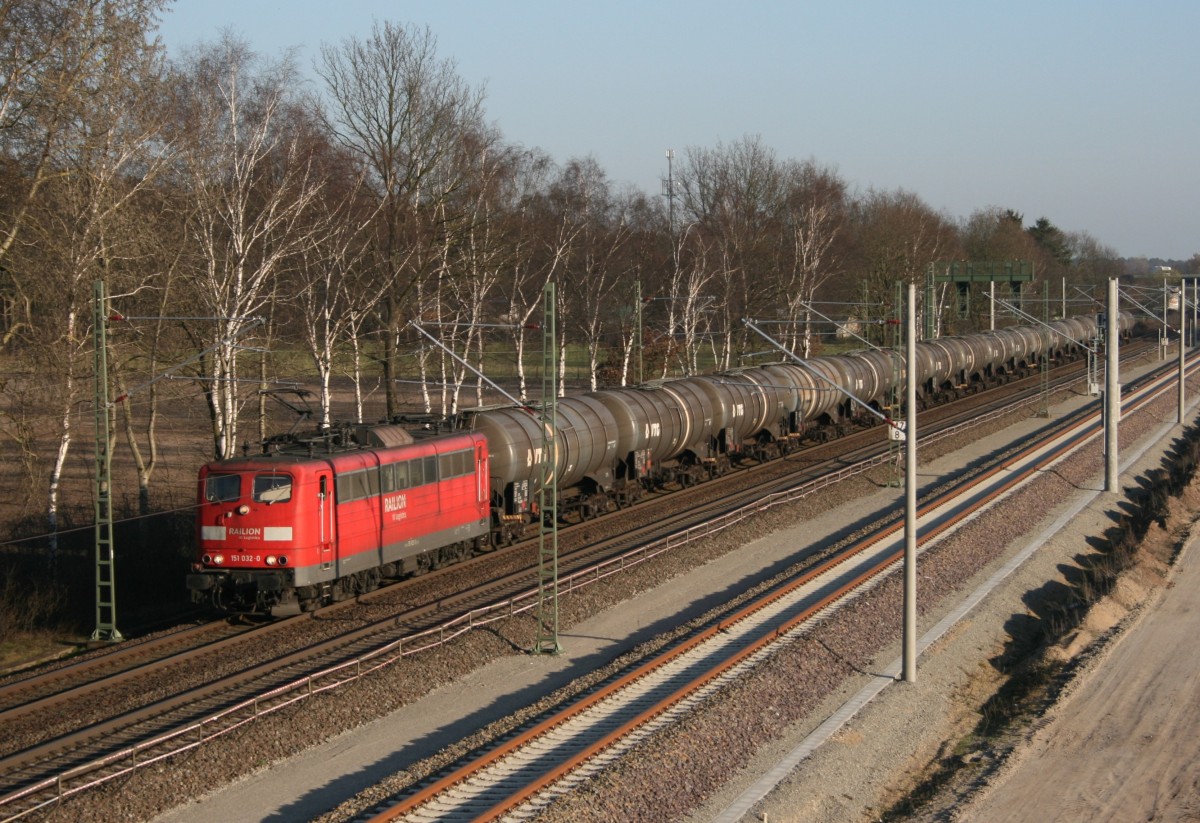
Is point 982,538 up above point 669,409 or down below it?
below

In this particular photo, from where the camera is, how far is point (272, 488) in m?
19.8

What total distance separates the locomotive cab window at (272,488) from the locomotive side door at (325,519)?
59 cm

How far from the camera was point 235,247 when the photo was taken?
2802cm

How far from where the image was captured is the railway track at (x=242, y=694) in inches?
543

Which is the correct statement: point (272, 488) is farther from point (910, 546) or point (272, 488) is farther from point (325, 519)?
point (910, 546)

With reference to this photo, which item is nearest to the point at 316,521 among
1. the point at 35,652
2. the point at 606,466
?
the point at 35,652

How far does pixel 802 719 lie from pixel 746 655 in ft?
7.42

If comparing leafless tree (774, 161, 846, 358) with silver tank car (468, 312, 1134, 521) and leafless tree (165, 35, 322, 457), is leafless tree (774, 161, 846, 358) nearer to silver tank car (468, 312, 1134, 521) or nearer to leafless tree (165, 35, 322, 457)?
silver tank car (468, 312, 1134, 521)

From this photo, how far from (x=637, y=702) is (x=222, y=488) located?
843 centimetres

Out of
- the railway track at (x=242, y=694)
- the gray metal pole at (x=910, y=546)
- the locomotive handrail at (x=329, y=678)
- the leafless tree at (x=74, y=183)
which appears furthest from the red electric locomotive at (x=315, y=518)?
the gray metal pole at (x=910, y=546)

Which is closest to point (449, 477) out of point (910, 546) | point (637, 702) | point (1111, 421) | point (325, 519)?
point (325, 519)

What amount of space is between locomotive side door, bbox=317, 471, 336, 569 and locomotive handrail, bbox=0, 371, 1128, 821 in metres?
2.28

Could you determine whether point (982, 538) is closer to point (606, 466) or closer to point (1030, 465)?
point (606, 466)

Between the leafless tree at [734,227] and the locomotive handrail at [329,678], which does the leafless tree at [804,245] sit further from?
the locomotive handrail at [329,678]
